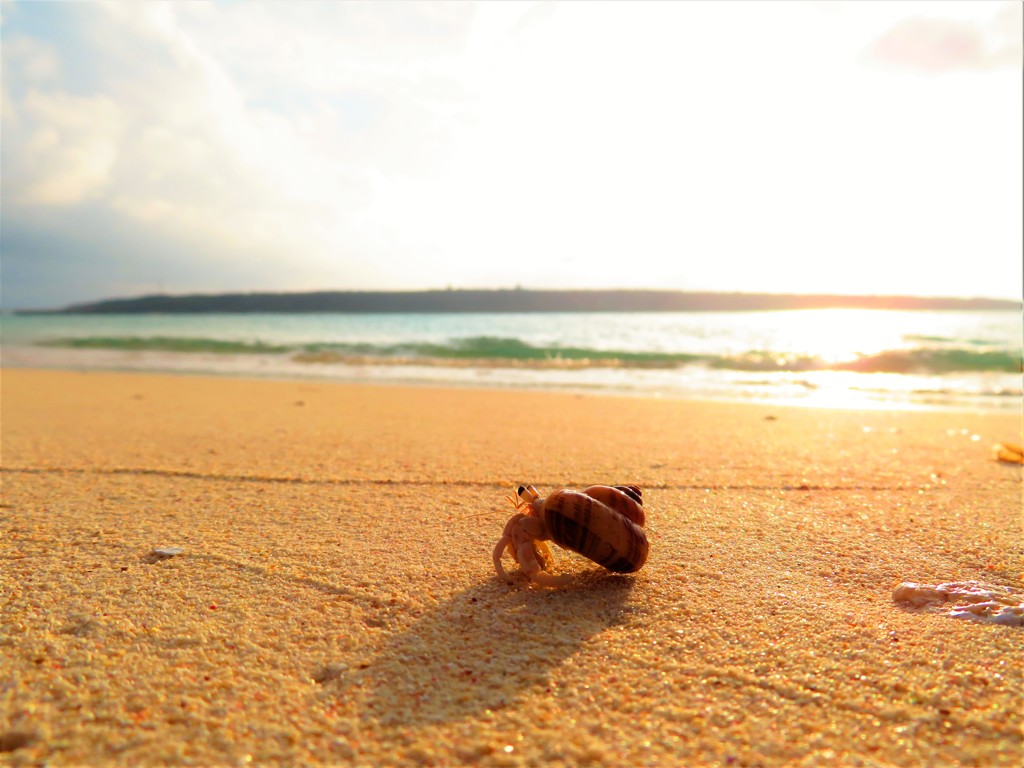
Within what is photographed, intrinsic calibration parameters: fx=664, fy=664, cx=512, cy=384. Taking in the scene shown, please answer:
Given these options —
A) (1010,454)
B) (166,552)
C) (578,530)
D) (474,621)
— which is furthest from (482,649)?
(1010,454)

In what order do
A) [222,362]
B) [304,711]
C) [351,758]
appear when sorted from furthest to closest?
[222,362], [304,711], [351,758]

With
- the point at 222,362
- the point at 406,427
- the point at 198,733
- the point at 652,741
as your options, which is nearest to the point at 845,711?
the point at 652,741

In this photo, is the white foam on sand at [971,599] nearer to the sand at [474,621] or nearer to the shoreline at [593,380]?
the sand at [474,621]

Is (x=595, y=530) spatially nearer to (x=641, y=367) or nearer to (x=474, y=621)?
(x=474, y=621)

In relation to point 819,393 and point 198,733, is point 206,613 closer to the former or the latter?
point 198,733

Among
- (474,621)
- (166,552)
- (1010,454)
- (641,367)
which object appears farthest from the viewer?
(641,367)

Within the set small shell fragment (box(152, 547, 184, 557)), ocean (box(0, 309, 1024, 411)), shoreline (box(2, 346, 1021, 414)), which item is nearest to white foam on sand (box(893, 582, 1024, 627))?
small shell fragment (box(152, 547, 184, 557))
